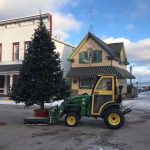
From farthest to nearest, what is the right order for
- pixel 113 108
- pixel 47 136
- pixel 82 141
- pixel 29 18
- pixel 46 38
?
pixel 29 18
pixel 46 38
pixel 113 108
pixel 47 136
pixel 82 141

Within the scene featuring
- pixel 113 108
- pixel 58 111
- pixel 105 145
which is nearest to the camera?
pixel 105 145

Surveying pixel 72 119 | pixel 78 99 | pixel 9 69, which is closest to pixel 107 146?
pixel 72 119

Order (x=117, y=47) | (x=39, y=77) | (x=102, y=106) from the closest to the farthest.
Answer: (x=102, y=106)
(x=39, y=77)
(x=117, y=47)

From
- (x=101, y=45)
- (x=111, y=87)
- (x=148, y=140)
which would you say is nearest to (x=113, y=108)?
(x=111, y=87)

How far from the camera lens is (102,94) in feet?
43.2

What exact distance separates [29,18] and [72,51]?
22.6 ft

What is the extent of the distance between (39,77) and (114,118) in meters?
4.20

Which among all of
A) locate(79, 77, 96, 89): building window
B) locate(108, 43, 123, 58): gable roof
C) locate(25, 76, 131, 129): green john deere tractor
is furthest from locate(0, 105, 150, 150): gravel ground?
locate(108, 43, 123, 58): gable roof

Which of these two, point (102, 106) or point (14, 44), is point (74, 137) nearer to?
point (102, 106)

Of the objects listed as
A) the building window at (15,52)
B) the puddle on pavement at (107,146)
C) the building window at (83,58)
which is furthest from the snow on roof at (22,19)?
the puddle on pavement at (107,146)

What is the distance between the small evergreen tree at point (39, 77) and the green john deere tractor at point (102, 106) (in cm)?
130

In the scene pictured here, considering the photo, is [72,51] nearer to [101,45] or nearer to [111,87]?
[101,45]

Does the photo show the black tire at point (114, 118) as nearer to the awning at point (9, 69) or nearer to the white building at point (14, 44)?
the awning at point (9, 69)

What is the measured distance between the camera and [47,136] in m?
11.2
